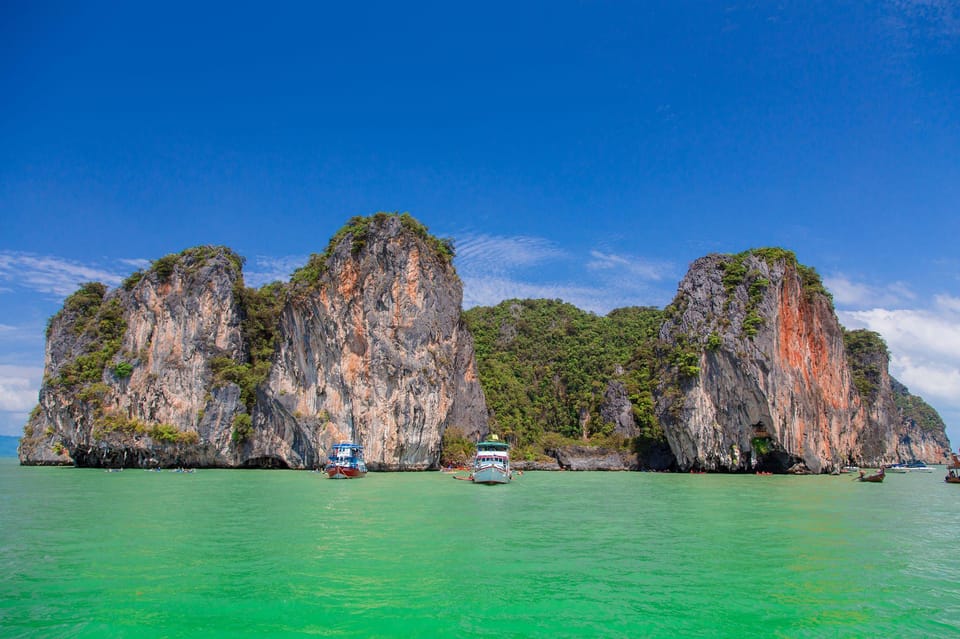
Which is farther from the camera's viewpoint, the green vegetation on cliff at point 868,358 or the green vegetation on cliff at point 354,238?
the green vegetation on cliff at point 868,358

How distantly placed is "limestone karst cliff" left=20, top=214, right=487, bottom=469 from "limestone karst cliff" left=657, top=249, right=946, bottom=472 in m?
20.5

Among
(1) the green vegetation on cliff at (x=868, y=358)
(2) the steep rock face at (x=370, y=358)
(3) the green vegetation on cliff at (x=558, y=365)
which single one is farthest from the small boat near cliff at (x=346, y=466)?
(1) the green vegetation on cliff at (x=868, y=358)

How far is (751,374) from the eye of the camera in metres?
53.3

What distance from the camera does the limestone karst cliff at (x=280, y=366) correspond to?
5453cm

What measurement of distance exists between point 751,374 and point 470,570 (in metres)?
45.6

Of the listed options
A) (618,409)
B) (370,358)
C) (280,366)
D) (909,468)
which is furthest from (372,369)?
(909,468)

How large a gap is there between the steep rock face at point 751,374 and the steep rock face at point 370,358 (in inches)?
832

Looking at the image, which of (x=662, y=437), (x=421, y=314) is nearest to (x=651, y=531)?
(x=421, y=314)

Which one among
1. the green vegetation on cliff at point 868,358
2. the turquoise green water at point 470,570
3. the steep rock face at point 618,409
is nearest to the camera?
the turquoise green water at point 470,570

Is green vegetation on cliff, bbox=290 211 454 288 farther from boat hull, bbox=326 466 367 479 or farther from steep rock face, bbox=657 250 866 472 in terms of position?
steep rock face, bbox=657 250 866 472

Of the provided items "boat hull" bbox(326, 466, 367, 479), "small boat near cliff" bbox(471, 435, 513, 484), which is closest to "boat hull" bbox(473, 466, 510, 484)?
"small boat near cliff" bbox(471, 435, 513, 484)

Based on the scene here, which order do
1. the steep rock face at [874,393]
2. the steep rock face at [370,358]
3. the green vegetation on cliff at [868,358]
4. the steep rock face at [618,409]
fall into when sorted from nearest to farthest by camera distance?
the steep rock face at [370,358]
the steep rock face at [618,409]
the steep rock face at [874,393]
the green vegetation on cliff at [868,358]

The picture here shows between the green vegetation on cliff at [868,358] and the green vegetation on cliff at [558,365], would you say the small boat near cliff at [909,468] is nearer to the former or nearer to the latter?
the green vegetation on cliff at [868,358]

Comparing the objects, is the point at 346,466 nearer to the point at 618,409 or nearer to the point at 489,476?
the point at 489,476
